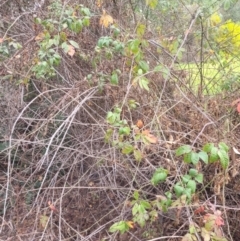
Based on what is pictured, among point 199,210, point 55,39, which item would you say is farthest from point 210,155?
point 55,39

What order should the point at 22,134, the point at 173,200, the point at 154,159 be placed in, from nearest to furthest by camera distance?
the point at 173,200 < the point at 154,159 < the point at 22,134

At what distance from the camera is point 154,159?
9.23 feet

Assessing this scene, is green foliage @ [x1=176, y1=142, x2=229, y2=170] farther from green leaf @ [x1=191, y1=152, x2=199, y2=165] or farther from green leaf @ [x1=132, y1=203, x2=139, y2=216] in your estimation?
green leaf @ [x1=132, y1=203, x2=139, y2=216]

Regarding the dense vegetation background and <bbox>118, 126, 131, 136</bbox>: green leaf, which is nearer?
<bbox>118, 126, 131, 136</bbox>: green leaf

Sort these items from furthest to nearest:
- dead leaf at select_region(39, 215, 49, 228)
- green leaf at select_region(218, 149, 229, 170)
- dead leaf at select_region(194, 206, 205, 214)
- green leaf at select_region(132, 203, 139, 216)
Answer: dead leaf at select_region(39, 215, 49, 228) < dead leaf at select_region(194, 206, 205, 214) < green leaf at select_region(132, 203, 139, 216) < green leaf at select_region(218, 149, 229, 170)

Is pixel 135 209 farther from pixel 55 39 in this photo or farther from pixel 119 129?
pixel 55 39

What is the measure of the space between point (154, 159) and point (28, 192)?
86cm

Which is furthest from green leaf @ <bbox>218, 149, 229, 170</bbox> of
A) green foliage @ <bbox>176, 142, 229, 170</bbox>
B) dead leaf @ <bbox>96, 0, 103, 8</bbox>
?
dead leaf @ <bbox>96, 0, 103, 8</bbox>

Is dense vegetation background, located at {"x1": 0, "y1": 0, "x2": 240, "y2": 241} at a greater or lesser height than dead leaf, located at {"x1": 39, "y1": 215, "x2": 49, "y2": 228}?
greater

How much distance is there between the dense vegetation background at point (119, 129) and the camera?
2.56m

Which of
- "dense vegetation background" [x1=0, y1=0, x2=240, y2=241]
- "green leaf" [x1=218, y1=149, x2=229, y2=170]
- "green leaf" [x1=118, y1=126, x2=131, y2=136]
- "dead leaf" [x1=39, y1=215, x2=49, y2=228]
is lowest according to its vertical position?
"dead leaf" [x1=39, y1=215, x2=49, y2=228]

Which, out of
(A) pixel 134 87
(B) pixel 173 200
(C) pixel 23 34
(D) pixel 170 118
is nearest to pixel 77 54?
(C) pixel 23 34

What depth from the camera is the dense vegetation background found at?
2561 mm

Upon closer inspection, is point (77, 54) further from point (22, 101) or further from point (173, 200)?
point (173, 200)
